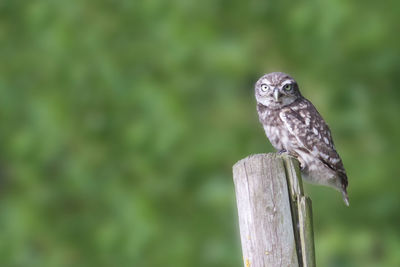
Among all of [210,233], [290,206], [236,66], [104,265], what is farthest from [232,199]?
[290,206]

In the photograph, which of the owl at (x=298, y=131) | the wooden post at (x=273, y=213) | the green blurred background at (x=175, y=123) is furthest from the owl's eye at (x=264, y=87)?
the green blurred background at (x=175, y=123)

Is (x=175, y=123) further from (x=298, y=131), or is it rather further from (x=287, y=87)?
(x=298, y=131)

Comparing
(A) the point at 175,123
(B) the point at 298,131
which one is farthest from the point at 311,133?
(A) the point at 175,123

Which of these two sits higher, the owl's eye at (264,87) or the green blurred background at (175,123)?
the green blurred background at (175,123)

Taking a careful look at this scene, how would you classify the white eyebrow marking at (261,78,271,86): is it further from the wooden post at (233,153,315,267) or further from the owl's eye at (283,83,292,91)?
the wooden post at (233,153,315,267)

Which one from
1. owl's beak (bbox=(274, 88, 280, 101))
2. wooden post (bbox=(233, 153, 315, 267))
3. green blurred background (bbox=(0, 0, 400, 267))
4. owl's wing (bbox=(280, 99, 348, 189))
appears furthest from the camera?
green blurred background (bbox=(0, 0, 400, 267))

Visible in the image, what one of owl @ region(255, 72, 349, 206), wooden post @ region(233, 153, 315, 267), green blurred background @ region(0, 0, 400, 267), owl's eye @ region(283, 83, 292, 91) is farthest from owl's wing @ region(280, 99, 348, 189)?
green blurred background @ region(0, 0, 400, 267)

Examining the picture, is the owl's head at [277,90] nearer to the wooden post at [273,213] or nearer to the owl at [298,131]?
the owl at [298,131]
